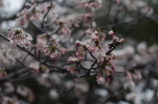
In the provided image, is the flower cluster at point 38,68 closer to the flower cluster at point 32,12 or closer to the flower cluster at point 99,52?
the flower cluster at point 32,12

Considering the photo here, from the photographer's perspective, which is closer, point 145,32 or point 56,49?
point 56,49

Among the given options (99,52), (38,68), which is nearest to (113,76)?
(38,68)

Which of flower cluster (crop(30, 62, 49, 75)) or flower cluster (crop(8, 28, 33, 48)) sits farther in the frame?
flower cluster (crop(30, 62, 49, 75))

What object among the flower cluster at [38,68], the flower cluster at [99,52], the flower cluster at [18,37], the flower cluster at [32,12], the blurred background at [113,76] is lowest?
the flower cluster at [99,52]

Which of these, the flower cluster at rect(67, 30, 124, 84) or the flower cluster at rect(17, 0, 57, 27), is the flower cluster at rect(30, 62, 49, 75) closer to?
the flower cluster at rect(17, 0, 57, 27)

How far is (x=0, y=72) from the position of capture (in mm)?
2031

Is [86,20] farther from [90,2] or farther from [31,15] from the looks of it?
[31,15]

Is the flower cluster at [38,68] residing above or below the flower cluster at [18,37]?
above

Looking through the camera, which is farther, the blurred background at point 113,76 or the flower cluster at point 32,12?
the blurred background at point 113,76

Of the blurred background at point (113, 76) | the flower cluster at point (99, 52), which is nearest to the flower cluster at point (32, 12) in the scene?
the flower cluster at point (99, 52)

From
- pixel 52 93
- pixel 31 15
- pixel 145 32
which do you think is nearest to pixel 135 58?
pixel 145 32

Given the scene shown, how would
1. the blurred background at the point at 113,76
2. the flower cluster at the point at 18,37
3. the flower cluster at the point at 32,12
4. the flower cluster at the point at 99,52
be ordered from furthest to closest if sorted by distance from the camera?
1. the blurred background at the point at 113,76
2. the flower cluster at the point at 32,12
3. the flower cluster at the point at 18,37
4. the flower cluster at the point at 99,52

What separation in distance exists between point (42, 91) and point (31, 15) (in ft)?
10.8

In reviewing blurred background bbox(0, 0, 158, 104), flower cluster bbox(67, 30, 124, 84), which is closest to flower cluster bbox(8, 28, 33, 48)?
flower cluster bbox(67, 30, 124, 84)
